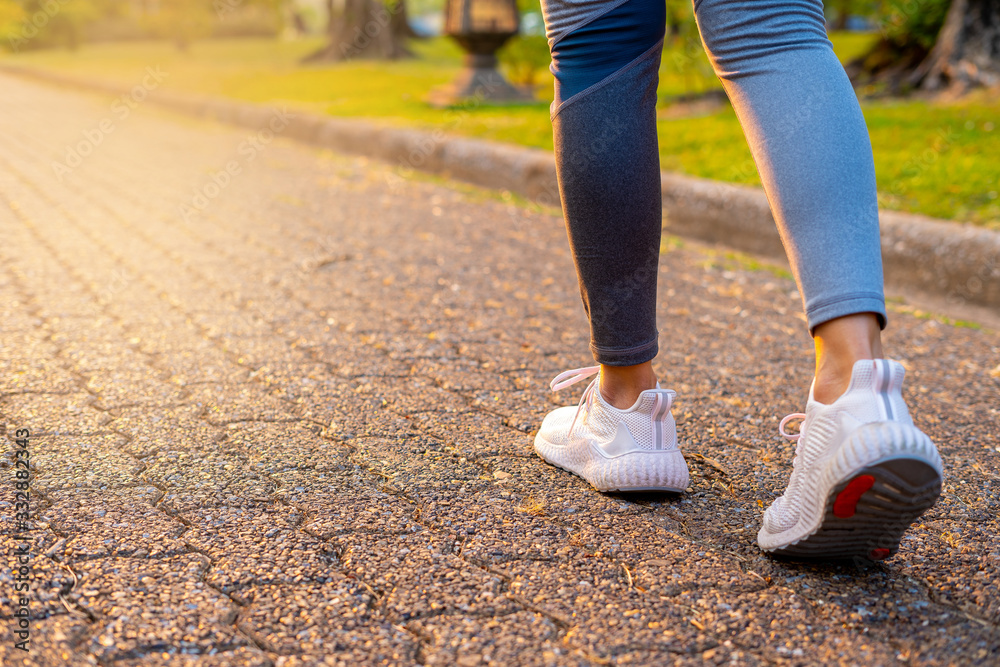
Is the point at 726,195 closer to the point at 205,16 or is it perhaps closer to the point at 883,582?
the point at 883,582

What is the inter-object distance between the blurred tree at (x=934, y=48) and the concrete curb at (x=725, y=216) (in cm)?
313

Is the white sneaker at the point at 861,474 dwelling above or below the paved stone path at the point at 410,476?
above

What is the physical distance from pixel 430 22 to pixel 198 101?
59.5 meters

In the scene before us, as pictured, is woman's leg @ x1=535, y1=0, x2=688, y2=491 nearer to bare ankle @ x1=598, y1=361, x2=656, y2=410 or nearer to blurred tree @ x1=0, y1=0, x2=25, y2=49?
bare ankle @ x1=598, y1=361, x2=656, y2=410

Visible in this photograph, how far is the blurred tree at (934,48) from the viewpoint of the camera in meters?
6.12

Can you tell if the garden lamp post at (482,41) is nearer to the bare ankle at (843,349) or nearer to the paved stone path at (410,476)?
the paved stone path at (410,476)

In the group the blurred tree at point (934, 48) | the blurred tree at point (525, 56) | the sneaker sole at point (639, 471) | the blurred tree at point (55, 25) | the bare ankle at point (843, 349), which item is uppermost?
the bare ankle at point (843, 349)

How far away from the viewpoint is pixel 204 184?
5238mm

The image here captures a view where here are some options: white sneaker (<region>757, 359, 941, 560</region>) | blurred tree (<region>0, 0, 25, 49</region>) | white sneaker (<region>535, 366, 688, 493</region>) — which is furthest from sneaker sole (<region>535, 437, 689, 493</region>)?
blurred tree (<region>0, 0, 25, 49</region>)

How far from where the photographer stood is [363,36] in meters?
17.5

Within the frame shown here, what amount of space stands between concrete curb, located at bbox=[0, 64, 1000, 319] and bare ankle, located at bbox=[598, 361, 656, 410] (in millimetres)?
1958

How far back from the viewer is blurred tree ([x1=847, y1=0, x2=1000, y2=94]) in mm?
6121

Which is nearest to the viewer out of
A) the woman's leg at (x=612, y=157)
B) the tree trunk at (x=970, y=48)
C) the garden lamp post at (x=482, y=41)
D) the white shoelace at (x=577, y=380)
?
the woman's leg at (x=612, y=157)

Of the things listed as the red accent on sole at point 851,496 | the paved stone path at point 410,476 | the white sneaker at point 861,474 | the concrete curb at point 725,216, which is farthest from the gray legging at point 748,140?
the concrete curb at point 725,216
